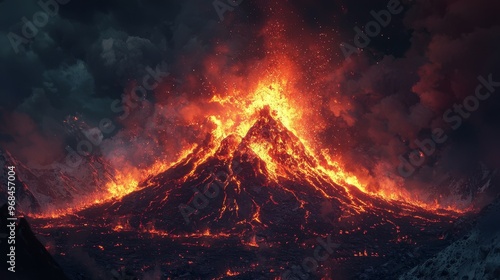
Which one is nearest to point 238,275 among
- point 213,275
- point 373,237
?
point 213,275

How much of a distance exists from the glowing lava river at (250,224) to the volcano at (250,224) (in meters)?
0.31

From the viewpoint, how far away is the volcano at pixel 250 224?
81.7 m

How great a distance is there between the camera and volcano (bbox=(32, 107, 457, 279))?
8169cm

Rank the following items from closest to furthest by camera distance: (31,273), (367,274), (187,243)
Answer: (31,273) → (367,274) → (187,243)

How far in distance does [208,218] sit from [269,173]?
105 ft

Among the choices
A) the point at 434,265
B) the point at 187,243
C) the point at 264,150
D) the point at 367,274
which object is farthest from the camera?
the point at 264,150

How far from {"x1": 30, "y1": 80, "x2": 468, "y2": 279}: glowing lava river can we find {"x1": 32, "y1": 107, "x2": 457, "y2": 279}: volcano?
1.00 ft

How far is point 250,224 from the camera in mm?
112188

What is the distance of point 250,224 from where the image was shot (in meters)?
112

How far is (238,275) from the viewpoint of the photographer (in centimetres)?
7738

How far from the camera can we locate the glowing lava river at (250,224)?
81875mm

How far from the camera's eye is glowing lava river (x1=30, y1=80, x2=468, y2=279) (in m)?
81.9

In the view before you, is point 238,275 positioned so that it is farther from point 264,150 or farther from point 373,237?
point 264,150

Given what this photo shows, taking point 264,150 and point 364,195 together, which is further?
point 264,150
